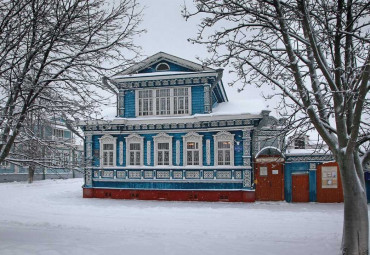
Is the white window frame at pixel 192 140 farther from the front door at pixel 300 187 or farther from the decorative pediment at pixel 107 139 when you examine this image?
the front door at pixel 300 187

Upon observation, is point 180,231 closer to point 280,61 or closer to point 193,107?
point 280,61

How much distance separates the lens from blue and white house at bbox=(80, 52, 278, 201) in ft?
62.1

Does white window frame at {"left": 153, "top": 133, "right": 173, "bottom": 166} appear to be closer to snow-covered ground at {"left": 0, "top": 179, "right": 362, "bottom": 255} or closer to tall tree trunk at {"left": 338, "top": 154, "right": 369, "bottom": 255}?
snow-covered ground at {"left": 0, "top": 179, "right": 362, "bottom": 255}

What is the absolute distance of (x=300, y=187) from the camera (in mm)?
18609

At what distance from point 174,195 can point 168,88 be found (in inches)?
254

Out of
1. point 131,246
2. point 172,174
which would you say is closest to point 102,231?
point 131,246

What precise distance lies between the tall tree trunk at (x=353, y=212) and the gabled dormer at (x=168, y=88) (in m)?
12.7

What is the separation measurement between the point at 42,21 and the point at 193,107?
1287 centimetres

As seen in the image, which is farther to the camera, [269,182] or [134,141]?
[134,141]

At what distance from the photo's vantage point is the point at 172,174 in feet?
65.5

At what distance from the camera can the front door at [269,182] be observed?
18.8m

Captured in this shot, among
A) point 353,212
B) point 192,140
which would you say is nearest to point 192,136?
point 192,140

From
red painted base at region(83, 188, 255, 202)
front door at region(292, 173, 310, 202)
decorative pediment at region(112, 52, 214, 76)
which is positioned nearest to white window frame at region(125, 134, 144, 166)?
red painted base at region(83, 188, 255, 202)

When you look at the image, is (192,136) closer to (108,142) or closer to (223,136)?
(223,136)
